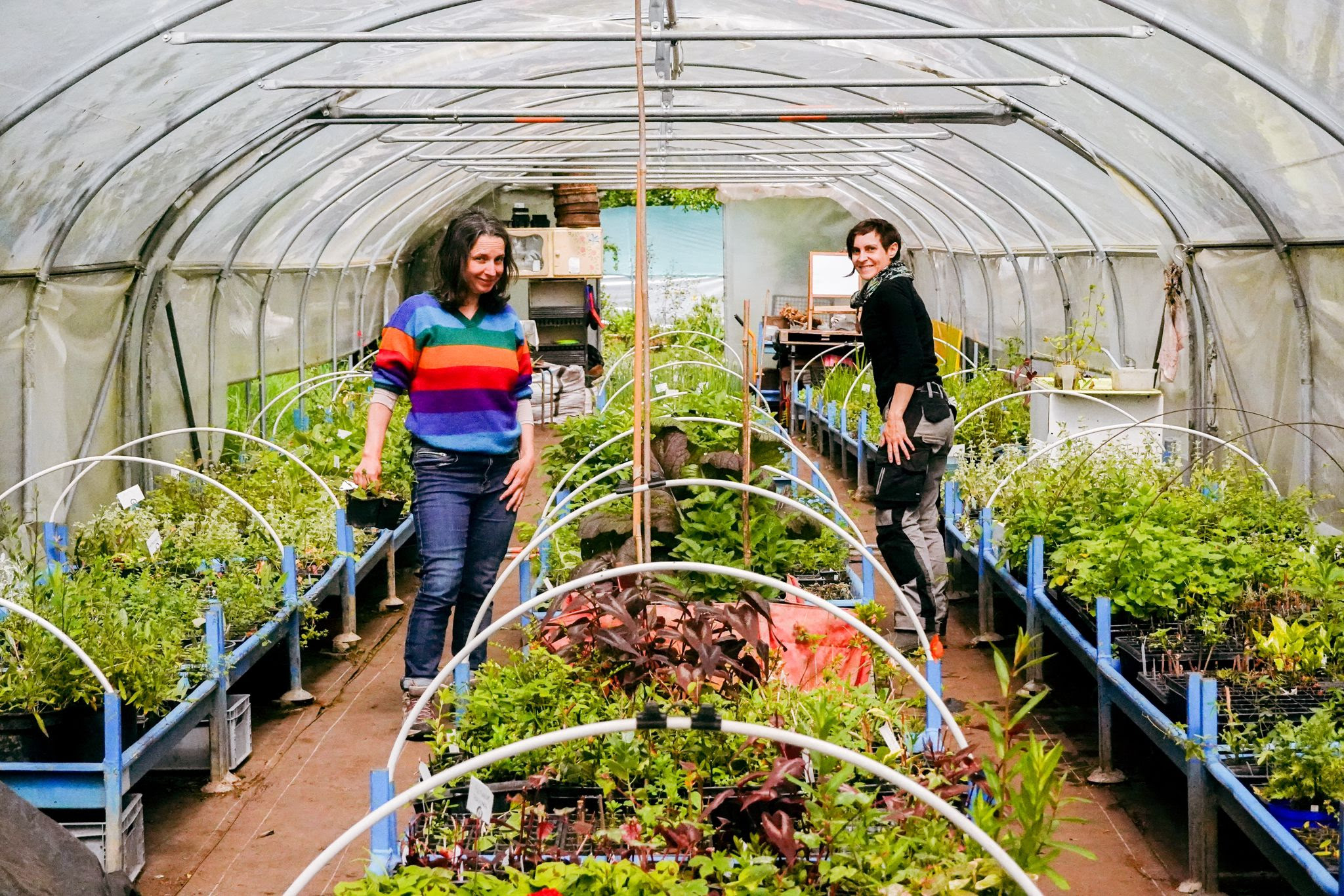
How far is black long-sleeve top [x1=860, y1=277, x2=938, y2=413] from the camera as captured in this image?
5.21m

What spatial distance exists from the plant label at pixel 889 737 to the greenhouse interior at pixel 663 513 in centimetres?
6

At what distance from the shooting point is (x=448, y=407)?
171 inches

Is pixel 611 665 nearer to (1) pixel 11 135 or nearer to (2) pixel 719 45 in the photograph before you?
(1) pixel 11 135

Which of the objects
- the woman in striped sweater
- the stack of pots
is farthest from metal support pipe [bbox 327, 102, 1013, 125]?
the stack of pots

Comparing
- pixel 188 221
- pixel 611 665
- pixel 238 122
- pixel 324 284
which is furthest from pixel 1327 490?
pixel 324 284

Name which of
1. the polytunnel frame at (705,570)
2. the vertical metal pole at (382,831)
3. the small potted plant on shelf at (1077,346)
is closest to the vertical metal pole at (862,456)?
the small potted plant on shelf at (1077,346)

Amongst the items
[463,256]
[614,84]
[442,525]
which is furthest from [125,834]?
[614,84]

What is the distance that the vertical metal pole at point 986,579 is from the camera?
5.93 meters

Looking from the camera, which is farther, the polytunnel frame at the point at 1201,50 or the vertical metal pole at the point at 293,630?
the vertical metal pole at the point at 293,630

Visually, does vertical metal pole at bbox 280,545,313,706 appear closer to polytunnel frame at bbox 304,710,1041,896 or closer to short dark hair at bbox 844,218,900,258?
short dark hair at bbox 844,218,900,258

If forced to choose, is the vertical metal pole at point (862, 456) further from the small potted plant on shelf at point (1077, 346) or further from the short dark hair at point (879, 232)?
the short dark hair at point (879, 232)

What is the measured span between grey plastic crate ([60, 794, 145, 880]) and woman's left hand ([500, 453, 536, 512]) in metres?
1.41

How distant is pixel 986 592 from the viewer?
6.05 meters

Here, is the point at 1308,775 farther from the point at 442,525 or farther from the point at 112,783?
the point at 112,783
